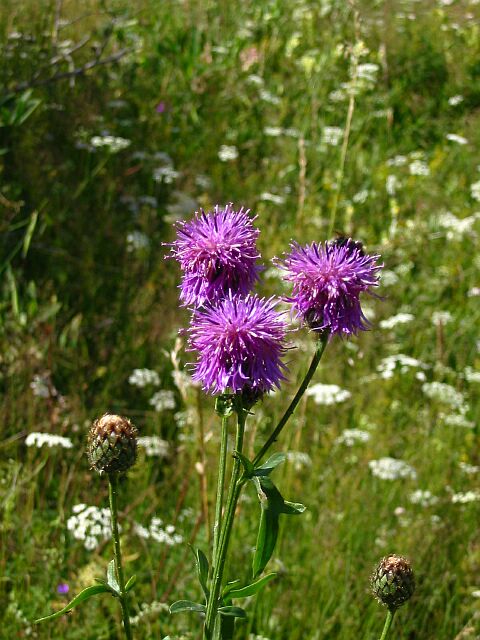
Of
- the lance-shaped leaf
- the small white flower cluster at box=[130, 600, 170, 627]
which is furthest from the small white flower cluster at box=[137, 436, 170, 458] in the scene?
the lance-shaped leaf

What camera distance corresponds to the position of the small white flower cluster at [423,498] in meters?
2.64

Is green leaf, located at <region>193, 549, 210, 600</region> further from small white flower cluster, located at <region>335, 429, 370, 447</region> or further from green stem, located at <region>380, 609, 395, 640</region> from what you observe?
small white flower cluster, located at <region>335, 429, 370, 447</region>

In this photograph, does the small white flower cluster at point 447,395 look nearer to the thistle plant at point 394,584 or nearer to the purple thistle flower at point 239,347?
the thistle plant at point 394,584

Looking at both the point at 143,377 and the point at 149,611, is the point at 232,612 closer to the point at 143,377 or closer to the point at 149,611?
the point at 149,611

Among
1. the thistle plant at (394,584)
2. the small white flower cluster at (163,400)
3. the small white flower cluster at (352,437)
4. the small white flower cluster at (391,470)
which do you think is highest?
the thistle plant at (394,584)

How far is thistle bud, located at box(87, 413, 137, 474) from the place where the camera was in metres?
1.40

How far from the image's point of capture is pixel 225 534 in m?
1.29

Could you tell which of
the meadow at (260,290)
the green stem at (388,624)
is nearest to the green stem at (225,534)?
the green stem at (388,624)

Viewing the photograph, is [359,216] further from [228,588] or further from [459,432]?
[228,588]

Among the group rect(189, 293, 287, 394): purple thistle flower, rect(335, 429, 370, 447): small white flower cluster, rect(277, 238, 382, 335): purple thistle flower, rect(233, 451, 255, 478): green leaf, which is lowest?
rect(335, 429, 370, 447): small white flower cluster

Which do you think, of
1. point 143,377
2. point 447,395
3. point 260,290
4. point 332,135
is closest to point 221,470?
point 143,377

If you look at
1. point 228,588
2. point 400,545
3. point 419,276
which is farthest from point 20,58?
point 228,588

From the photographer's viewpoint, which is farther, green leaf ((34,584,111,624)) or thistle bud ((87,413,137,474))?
thistle bud ((87,413,137,474))

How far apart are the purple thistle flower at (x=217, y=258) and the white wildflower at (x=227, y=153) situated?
3236 millimetres
